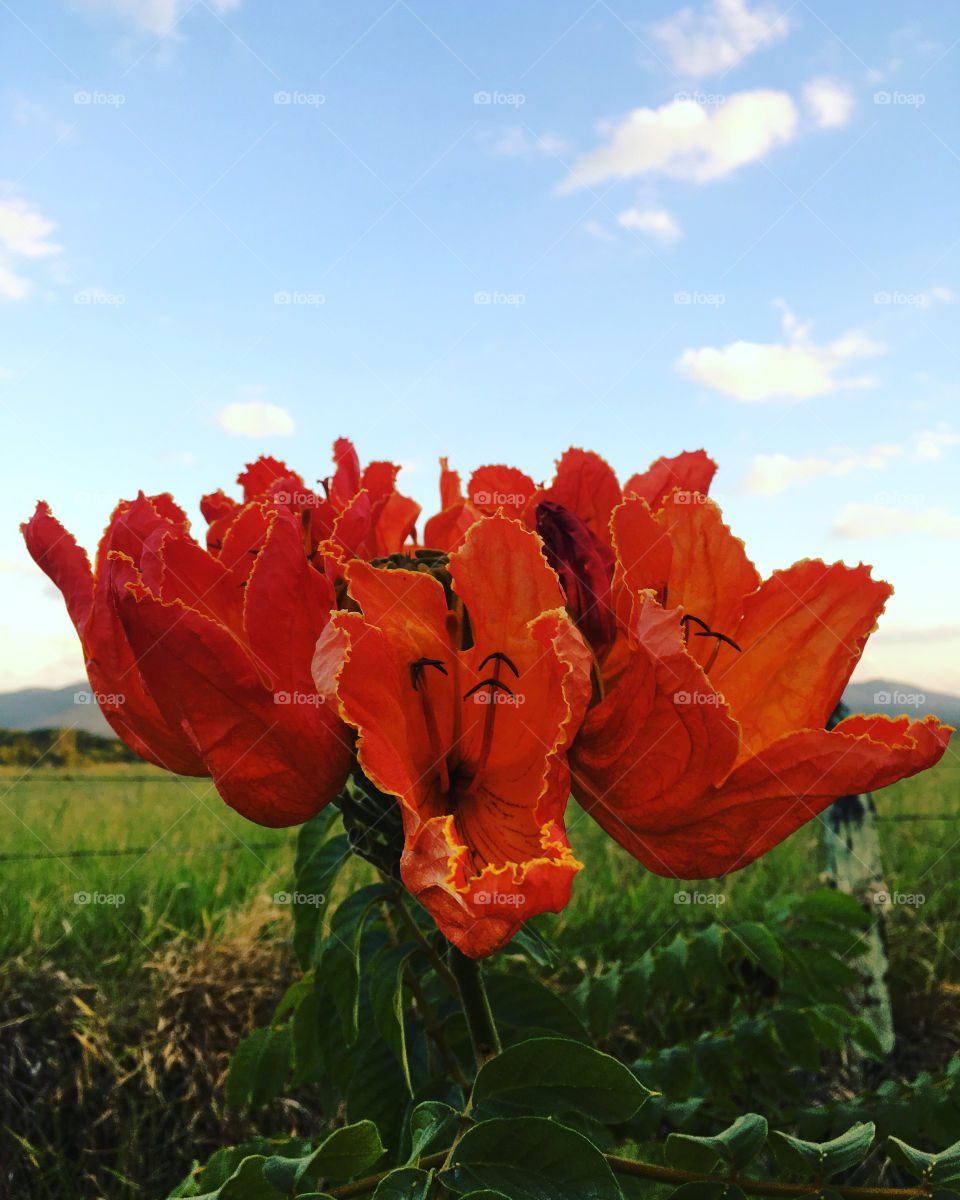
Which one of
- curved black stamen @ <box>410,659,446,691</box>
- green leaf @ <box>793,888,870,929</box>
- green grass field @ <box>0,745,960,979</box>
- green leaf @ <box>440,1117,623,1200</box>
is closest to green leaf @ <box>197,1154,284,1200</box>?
green leaf @ <box>440,1117,623,1200</box>

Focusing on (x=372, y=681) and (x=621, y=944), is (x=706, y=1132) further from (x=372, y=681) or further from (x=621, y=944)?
(x=372, y=681)

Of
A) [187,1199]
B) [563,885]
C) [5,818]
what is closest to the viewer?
[563,885]

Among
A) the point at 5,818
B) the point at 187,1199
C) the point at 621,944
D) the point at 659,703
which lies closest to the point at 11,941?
the point at 5,818

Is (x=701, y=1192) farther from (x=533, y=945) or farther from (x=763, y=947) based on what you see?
(x=763, y=947)

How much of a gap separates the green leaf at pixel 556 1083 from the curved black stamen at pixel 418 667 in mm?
292

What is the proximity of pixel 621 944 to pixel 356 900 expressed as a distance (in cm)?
139

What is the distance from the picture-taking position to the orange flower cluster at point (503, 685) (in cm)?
67

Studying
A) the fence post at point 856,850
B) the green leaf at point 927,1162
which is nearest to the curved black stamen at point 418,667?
the green leaf at point 927,1162

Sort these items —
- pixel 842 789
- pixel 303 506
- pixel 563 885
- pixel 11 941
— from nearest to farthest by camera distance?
1. pixel 563 885
2. pixel 842 789
3. pixel 303 506
4. pixel 11 941

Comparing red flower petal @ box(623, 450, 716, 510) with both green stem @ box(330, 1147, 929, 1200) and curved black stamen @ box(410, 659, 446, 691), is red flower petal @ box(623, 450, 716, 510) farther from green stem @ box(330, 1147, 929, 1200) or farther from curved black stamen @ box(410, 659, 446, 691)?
green stem @ box(330, 1147, 929, 1200)

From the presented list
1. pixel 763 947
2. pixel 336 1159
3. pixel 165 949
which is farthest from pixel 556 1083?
pixel 165 949

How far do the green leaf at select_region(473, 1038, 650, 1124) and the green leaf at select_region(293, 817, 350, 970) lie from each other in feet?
1.12

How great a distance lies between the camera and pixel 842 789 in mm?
701

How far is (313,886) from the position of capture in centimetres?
110
